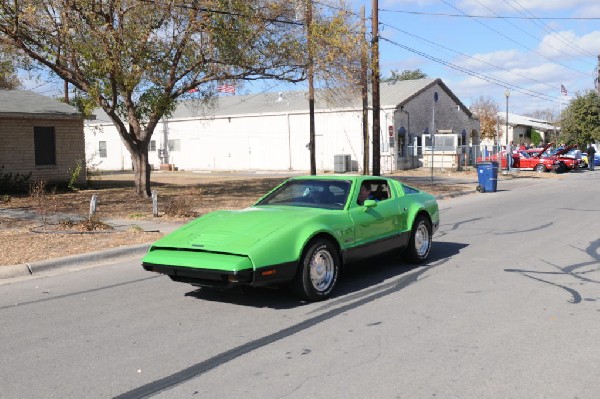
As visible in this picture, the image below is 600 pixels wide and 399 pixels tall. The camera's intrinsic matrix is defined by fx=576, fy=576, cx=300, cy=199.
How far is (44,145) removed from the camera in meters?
21.8

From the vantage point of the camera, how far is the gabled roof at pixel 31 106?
20.4 metres

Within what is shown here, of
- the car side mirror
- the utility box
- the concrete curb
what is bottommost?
the concrete curb

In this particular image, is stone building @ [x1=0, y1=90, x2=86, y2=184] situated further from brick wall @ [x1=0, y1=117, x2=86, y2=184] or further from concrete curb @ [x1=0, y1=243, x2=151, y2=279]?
concrete curb @ [x1=0, y1=243, x2=151, y2=279]

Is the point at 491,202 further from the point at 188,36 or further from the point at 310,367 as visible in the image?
the point at 310,367

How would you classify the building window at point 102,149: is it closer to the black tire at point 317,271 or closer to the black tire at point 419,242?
the black tire at point 419,242

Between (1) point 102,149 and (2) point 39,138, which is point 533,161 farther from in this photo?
(1) point 102,149

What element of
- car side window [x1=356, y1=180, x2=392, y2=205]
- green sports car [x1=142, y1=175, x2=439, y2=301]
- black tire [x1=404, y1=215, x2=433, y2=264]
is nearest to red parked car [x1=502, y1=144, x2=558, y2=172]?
Answer: black tire [x1=404, y1=215, x2=433, y2=264]

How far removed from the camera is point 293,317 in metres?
5.74

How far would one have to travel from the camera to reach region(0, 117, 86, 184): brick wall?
2042 centimetres

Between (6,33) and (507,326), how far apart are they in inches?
536

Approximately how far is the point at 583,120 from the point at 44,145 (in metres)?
38.4

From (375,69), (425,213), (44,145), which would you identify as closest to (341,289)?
(425,213)

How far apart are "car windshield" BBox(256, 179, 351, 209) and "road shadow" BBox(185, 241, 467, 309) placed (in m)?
0.81

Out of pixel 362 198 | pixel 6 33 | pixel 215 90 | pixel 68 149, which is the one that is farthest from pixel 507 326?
pixel 68 149
